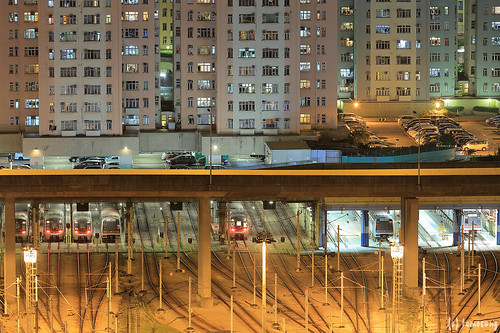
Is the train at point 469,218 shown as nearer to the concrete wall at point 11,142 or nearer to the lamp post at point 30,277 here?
the lamp post at point 30,277

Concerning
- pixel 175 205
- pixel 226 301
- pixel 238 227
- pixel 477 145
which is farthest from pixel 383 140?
pixel 226 301

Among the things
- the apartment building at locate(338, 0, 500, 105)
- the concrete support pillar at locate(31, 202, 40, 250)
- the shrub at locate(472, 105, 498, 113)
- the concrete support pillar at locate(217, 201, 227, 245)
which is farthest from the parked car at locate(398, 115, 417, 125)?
the concrete support pillar at locate(31, 202, 40, 250)

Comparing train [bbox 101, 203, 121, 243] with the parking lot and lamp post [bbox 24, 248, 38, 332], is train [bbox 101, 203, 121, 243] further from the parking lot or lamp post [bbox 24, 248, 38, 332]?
the parking lot

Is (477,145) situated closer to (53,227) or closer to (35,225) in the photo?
(53,227)

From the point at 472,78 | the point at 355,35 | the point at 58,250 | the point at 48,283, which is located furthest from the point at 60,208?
the point at 472,78

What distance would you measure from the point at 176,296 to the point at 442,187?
1547cm

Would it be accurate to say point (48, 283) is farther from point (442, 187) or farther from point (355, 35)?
point (355, 35)

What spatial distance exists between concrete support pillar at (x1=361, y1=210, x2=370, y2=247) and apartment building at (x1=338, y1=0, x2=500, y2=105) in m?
40.6

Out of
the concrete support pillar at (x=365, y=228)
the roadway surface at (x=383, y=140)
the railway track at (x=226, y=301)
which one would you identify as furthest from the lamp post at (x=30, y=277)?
the roadway surface at (x=383, y=140)

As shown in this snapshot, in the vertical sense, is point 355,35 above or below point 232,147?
above

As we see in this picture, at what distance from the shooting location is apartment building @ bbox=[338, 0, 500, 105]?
425ft

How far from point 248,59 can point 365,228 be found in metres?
24.3

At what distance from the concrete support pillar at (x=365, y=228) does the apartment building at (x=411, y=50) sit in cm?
4058

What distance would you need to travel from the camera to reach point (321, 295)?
80.2 m
